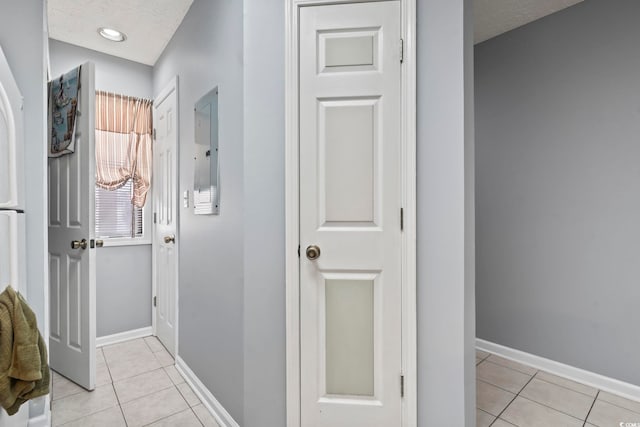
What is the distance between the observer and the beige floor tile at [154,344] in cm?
270

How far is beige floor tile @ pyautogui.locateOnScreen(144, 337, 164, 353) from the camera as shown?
8.85ft

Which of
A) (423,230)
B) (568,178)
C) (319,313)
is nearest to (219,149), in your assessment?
(319,313)

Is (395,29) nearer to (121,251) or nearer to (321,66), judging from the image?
(321,66)

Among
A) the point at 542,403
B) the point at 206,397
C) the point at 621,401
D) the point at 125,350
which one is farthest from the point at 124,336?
the point at 621,401

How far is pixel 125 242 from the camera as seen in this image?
286 cm

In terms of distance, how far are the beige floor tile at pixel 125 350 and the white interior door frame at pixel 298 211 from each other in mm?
1867

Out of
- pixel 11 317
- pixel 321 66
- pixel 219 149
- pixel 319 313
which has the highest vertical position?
pixel 321 66

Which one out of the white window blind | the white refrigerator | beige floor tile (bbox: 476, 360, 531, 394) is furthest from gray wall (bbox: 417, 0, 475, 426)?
the white window blind

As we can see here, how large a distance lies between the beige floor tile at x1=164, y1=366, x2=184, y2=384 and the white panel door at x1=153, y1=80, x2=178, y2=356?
15cm

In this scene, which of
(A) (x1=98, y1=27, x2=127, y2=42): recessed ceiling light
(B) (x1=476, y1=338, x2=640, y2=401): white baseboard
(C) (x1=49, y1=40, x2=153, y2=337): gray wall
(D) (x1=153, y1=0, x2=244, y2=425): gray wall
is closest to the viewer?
(D) (x1=153, y1=0, x2=244, y2=425): gray wall

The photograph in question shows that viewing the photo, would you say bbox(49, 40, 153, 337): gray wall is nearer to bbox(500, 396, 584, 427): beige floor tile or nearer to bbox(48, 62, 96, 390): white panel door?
bbox(48, 62, 96, 390): white panel door

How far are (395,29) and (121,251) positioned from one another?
2.91m

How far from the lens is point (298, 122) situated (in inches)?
55.1

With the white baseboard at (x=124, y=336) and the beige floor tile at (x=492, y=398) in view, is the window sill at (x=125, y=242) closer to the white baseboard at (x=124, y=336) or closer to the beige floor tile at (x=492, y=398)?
the white baseboard at (x=124, y=336)
